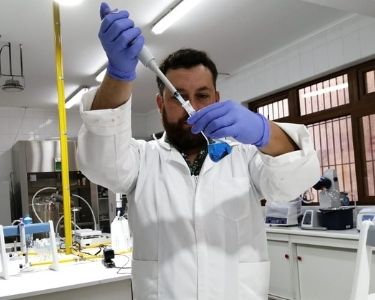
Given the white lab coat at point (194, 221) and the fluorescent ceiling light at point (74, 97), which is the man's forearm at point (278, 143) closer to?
the white lab coat at point (194, 221)

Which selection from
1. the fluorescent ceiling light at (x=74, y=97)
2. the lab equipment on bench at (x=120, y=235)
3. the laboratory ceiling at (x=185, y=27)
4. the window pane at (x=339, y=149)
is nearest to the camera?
the lab equipment on bench at (x=120, y=235)

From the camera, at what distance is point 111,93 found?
1.02 metres

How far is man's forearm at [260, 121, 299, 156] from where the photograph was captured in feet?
3.36

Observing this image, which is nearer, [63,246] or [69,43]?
[63,246]

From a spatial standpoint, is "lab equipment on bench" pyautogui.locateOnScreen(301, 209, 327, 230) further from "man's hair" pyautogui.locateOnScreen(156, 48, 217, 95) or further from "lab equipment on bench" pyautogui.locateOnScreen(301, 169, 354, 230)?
"man's hair" pyautogui.locateOnScreen(156, 48, 217, 95)

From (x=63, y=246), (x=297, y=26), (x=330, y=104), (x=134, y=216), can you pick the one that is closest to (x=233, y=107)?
(x=134, y=216)

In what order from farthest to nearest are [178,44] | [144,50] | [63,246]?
1. [178,44]
2. [63,246]
3. [144,50]

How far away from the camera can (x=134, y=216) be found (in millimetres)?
1224

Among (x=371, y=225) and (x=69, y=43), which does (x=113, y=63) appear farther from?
(x=69, y=43)

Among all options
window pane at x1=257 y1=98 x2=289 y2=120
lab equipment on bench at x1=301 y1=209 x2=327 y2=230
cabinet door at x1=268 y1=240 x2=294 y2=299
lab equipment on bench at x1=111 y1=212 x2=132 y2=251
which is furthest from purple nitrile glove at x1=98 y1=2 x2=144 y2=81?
window pane at x1=257 y1=98 x2=289 y2=120

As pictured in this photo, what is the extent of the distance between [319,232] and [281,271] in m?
0.63

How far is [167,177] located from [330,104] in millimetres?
3210

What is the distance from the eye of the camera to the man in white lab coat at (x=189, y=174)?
1.00 metres

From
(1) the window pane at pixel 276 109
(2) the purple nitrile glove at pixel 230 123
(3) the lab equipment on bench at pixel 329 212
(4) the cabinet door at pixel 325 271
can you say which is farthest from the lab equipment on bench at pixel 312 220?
(2) the purple nitrile glove at pixel 230 123
